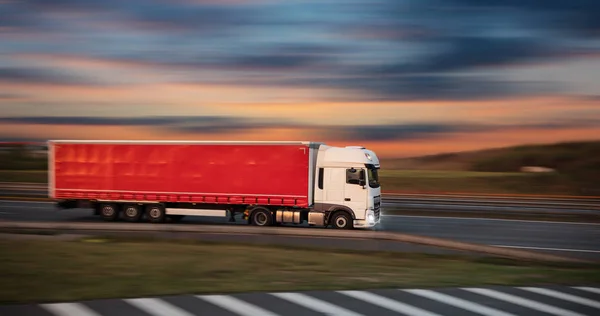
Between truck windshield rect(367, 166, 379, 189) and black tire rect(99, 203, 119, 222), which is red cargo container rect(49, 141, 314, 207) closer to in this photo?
black tire rect(99, 203, 119, 222)

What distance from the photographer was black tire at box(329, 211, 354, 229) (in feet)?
75.7

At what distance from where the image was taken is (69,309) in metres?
8.98

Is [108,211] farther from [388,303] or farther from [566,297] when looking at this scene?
[566,297]

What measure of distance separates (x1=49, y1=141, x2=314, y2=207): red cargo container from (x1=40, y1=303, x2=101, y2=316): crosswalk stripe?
1463 centimetres

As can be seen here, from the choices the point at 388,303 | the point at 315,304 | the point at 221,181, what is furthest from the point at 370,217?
the point at 315,304

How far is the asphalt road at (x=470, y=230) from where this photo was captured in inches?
749

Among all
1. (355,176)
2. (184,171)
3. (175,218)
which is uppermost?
(184,171)

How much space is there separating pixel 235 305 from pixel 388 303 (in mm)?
2280

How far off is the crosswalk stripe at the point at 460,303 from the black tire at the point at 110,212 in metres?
17.6

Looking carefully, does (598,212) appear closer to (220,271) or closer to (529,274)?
(529,274)

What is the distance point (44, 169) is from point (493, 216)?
47.2 meters

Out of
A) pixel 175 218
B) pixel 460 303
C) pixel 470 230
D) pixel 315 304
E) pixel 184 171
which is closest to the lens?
pixel 315 304

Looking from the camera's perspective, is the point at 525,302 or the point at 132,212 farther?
the point at 132,212

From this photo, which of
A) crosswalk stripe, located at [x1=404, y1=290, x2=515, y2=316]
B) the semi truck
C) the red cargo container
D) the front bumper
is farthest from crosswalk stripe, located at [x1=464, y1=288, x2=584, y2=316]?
the red cargo container
